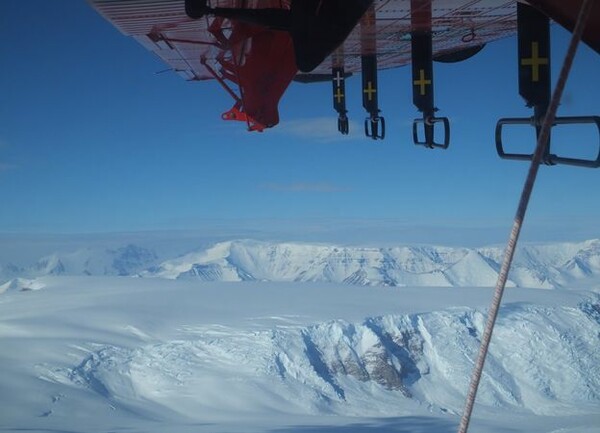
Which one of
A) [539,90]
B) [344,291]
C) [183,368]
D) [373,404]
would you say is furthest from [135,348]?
[539,90]

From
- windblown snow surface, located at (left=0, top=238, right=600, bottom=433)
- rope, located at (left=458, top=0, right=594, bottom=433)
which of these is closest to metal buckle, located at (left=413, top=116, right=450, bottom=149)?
rope, located at (left=458, top=0, right=594, bottom=433)

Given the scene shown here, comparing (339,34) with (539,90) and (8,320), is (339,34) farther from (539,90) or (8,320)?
(8,320)

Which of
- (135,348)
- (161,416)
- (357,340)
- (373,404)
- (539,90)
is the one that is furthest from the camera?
(357,340)

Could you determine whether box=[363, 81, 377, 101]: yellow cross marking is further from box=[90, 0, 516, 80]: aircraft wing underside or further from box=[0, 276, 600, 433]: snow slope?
box=[0, 276, 600, 433]: snow slope

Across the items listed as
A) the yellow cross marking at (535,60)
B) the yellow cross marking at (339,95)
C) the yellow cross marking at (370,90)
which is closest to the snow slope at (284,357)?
the yellow cross marking at (339,95)

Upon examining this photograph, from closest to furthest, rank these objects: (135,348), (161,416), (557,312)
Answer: (161,416) < (135,348) < (557,312)

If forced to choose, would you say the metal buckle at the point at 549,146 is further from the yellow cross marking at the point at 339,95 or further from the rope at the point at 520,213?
the yellow cross marking at the point at 339,95
